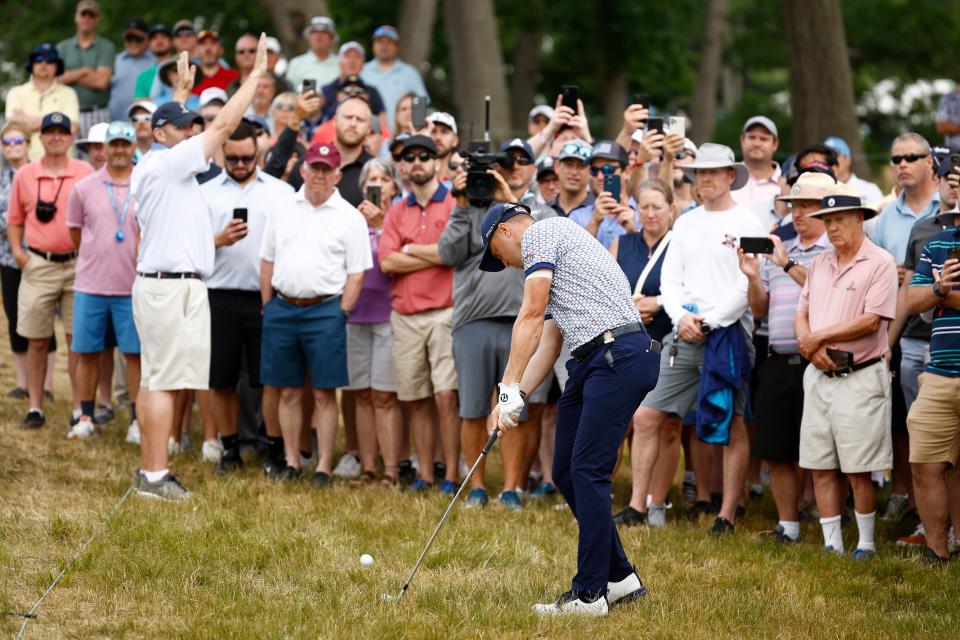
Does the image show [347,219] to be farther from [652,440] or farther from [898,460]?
[898,460]

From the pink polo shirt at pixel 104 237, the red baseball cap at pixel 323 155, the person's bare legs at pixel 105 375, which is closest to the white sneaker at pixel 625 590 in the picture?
the red baseball cap at pixel 323 155

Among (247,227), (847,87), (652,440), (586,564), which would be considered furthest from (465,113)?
(586,564)

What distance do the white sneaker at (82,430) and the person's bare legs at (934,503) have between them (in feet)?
22.0

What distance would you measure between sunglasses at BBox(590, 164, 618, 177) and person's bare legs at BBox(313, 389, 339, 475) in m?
2.64

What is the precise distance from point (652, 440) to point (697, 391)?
470mm

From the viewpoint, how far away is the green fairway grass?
22.5 ft

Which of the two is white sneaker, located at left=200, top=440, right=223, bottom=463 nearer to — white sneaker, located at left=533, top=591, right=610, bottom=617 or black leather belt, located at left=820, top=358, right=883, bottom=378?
white sneaker, located at left=533, top=591, right=610, bottom=617

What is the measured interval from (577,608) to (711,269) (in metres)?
3.20

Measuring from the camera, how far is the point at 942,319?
326 inches

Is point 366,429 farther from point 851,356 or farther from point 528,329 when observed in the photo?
point 528,329

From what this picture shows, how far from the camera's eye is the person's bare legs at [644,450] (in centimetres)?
945

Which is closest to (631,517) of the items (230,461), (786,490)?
(786,490)

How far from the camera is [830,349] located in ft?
28.2

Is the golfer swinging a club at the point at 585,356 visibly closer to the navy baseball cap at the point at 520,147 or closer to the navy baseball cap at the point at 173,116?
the navy baseball cap at the point at 520,147
